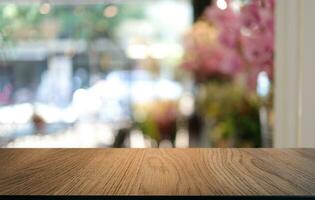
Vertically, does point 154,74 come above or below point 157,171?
above

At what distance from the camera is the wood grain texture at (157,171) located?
1.91 ft

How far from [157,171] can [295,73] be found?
1.23 metres

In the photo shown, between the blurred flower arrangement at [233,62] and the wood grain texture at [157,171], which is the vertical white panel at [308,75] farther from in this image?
the wood grain texture at [157,171]

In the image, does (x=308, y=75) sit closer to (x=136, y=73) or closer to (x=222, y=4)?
(x=222, y=4)

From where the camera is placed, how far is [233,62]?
2.48 m

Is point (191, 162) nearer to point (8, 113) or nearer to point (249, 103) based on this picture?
point (249, 103)

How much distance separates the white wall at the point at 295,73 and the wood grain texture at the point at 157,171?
84 centimetres

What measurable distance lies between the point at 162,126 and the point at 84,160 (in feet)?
7.48

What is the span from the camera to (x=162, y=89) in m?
4.30

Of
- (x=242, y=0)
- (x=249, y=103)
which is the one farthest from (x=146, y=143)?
(x=242, y=0)

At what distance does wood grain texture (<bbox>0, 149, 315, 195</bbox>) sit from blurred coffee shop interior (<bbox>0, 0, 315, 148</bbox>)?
96 cm

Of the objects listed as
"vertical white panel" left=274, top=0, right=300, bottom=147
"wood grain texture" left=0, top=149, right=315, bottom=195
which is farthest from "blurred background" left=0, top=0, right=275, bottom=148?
"wood grain texture" left=0, top=149, right=315, bottom=195

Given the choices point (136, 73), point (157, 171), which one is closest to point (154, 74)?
point (136, 73)

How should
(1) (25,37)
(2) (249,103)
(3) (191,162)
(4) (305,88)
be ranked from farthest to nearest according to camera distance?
(1) (25,37) < (2) (249,103) < (4) (305,88) < (3) (191,162)
